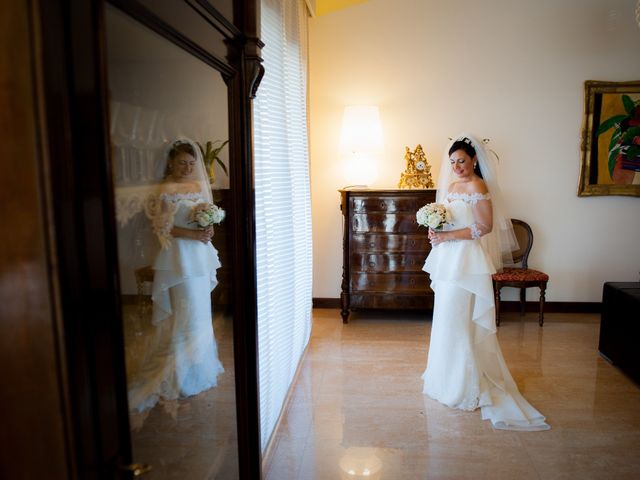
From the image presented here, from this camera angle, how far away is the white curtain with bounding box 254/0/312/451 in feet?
8.09

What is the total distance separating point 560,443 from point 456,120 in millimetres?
3439

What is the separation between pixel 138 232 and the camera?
2.75 feet

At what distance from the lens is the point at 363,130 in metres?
4.90

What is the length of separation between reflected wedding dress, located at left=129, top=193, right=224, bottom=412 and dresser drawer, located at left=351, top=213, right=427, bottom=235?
365 centimetres

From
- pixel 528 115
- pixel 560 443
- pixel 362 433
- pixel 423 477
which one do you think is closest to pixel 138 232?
pixel 423 477

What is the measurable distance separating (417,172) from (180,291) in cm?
423

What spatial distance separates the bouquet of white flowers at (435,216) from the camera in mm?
3193

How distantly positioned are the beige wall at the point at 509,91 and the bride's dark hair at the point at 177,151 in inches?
169

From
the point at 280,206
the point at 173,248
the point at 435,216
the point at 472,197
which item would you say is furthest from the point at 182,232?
the point at 472,197

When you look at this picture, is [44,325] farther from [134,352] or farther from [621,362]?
[621,362]

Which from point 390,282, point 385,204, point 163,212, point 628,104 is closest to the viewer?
point 163,212

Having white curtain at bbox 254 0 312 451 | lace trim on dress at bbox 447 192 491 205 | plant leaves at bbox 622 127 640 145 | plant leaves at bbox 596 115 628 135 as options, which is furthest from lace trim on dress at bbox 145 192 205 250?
plant leaves at bbox 622 127 640 145

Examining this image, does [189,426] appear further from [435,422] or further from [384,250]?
[384,250]

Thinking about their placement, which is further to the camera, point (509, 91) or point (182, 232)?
point (509, 91)
